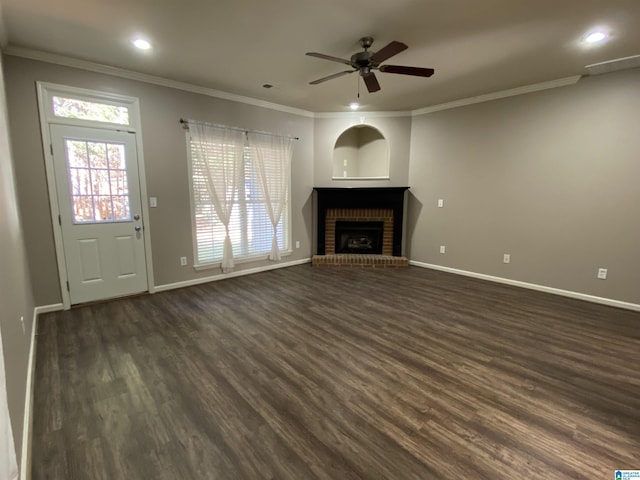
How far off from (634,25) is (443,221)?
10.1 feet

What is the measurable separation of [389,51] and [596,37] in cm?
197

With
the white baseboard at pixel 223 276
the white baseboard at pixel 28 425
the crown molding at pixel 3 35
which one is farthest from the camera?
the white baseboard at pixel 223 276

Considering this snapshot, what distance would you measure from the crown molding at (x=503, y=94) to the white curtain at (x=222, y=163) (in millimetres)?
3180

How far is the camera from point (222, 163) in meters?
4.46

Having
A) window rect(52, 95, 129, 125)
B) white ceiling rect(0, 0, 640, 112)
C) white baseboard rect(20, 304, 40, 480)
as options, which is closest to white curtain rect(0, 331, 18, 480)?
white baseboard rect(20, 304, 40, 480)

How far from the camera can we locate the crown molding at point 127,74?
9.98ft

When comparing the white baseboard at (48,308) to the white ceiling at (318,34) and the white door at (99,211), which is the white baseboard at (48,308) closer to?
the white door at (99,211)

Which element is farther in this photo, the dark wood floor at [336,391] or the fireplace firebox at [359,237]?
the fireplace firebox at [359,237]

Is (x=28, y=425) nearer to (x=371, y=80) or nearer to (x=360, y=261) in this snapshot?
(x=371, y=80)

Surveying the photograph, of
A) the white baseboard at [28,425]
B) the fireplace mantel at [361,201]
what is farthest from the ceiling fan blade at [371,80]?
the white baseboard at [28,425]

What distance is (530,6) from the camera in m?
2.30

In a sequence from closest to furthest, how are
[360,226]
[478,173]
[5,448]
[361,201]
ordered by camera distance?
1. [5,448]
2. [478,173]
3. [361,201]
4. [360,226]

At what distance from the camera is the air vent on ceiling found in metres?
3.22

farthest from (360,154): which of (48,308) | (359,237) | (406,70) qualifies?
(48,308)
